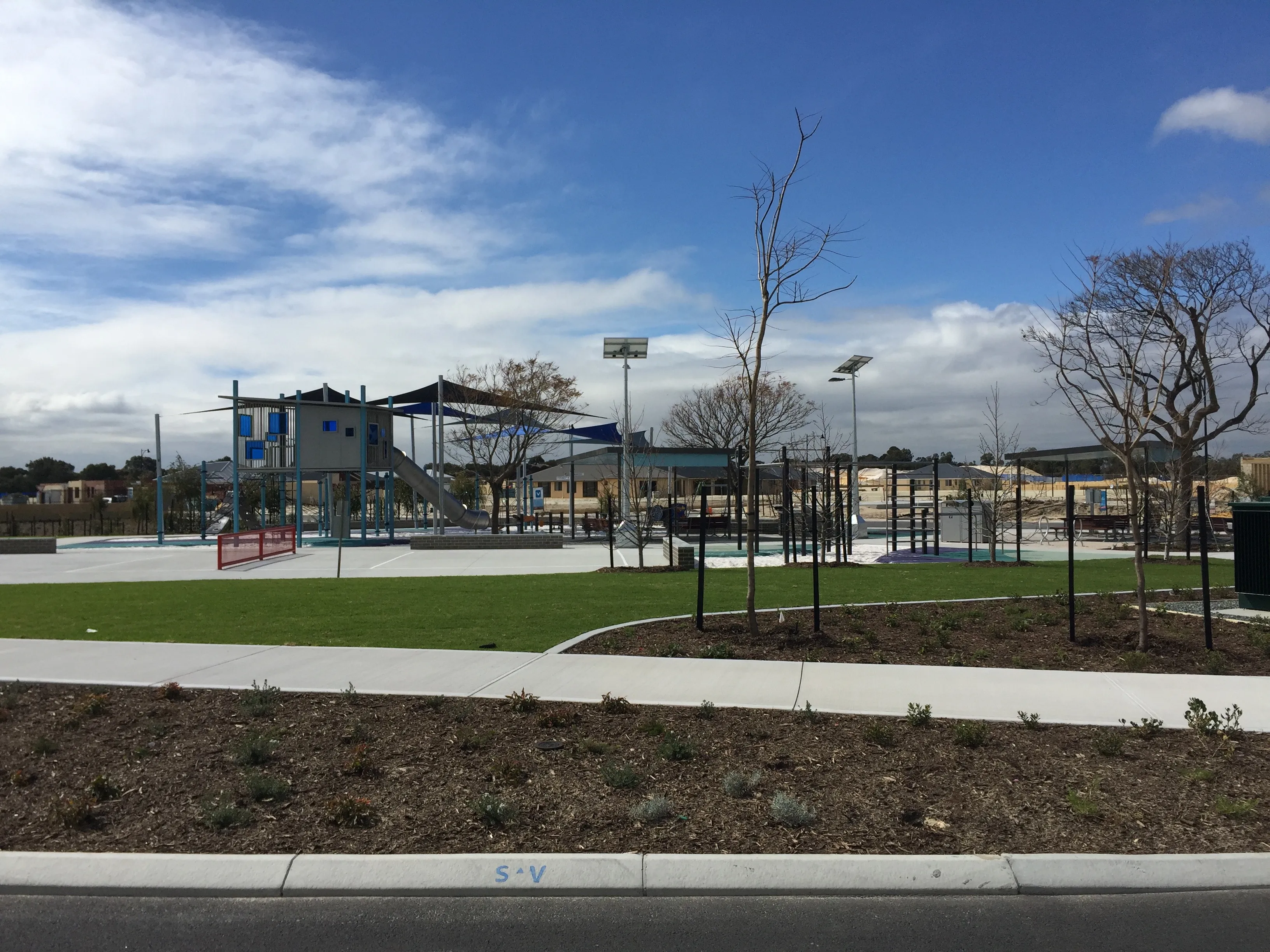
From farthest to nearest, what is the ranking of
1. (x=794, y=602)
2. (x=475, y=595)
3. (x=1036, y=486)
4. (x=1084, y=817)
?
(x=1036, y=486)
(x=475, y=595)
(x=794, y=602)
(x=1084, y=817)

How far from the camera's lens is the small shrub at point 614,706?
721 cm

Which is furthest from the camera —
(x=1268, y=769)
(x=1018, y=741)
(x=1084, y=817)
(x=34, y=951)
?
(x=1018, y=741)

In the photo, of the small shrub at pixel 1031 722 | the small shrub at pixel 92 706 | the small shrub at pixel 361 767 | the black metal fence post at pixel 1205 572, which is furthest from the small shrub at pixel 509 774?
the black metal fence post at pixel 1205 572

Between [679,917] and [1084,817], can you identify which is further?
[1084,817]

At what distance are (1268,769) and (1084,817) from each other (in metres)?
1.72

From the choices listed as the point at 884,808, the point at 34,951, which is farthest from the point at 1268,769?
the point at 34,951

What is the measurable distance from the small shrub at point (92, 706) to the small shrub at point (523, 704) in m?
3.15

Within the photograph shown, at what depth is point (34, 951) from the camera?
4023 mm

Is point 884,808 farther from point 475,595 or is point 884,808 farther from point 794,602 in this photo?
point 475,595

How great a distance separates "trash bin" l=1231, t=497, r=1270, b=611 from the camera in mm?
11820

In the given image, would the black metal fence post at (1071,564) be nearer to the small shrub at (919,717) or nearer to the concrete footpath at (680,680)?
the concrete footpath at (680,680)

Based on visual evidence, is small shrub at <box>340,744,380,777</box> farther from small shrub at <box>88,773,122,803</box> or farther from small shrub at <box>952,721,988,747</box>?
small shrub at <box>952,721,988,747</box>

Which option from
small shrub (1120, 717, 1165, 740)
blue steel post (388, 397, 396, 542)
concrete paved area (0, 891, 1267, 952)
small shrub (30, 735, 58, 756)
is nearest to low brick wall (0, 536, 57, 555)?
blue steel post (388, 397, 396, 542)

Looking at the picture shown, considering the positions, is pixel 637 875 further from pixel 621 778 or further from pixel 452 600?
pixel 452 600
